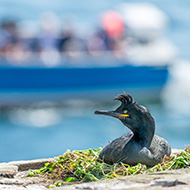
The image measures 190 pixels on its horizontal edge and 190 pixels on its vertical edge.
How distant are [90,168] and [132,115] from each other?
20.4 inches

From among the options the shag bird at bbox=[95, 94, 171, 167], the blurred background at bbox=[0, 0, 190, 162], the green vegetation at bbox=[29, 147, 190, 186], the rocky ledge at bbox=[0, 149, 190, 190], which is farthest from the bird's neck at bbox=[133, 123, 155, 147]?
the blurred background at bbox=[0, 0, 190, 162]

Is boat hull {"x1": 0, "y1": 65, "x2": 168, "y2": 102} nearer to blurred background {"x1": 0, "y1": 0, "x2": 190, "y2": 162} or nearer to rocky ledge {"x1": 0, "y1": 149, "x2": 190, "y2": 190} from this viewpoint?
blurred background {"x1": 0, "y1": 0, "x2": 190, "y2": 162}

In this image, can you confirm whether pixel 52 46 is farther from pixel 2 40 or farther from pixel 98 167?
pixel 98 167

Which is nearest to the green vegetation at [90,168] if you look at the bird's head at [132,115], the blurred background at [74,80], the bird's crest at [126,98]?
the bird's head at [132,115]

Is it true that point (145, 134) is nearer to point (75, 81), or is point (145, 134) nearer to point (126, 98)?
point (126, 98)

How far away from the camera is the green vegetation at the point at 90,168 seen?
340 cm

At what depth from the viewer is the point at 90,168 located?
3.53m

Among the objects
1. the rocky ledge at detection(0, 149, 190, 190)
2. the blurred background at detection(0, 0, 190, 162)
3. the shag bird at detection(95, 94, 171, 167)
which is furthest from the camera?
the blurred background at detection(0, 0, 190, 162)

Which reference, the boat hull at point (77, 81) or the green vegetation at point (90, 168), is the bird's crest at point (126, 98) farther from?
the boat hull at point (77, 81)

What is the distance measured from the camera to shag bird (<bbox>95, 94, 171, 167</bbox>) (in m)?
3.52

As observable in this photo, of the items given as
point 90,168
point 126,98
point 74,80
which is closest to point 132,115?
point 126,98

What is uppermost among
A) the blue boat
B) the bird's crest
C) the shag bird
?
the blue boat

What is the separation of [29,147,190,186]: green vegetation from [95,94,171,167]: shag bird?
0.19 feet

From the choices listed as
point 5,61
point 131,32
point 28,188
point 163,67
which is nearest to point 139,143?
point 28,188
